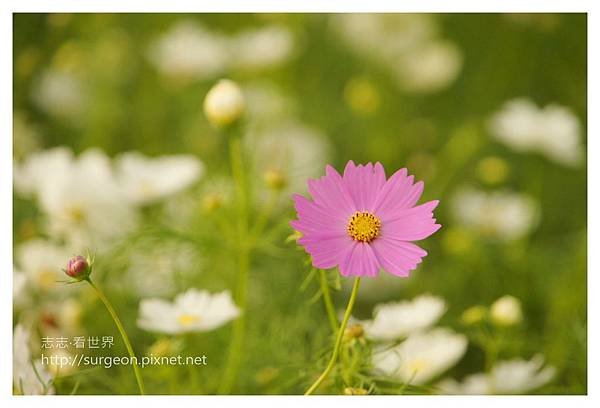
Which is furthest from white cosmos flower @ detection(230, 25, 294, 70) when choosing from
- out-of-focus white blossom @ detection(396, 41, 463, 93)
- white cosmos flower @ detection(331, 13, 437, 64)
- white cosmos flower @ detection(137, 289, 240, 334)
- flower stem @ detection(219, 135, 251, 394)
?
white cosmos flower @ detection(137, 289, 240, 334)

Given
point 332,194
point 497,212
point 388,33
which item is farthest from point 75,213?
point 388,33

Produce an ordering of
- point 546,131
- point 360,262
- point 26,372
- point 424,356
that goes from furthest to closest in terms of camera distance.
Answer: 1. point 546,131
2. point 424,356
3. point 26,372
4. point 360,262

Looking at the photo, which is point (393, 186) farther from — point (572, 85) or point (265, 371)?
point (572, 85)

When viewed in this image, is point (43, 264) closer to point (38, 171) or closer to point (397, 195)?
point (38, 171)

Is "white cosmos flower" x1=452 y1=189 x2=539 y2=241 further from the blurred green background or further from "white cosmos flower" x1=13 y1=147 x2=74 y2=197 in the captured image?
"white cosmos flower" x1=13 y1=147 x2=74 y2=197
